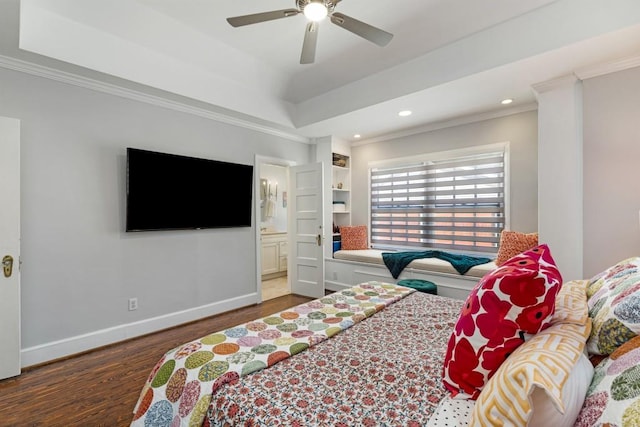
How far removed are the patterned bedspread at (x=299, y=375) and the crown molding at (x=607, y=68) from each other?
8.74ft

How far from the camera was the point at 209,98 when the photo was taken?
337 cm

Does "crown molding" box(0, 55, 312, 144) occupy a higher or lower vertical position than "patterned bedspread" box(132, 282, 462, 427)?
higher

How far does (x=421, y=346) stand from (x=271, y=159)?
11.8ft

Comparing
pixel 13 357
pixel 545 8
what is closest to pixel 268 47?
pixel 545 8

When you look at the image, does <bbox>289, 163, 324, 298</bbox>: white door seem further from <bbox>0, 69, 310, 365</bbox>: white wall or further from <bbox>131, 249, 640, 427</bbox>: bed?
<bbox>131, 249, 640, 427</bbox>: bed

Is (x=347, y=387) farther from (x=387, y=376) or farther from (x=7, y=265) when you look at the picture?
(x=7, y=265)

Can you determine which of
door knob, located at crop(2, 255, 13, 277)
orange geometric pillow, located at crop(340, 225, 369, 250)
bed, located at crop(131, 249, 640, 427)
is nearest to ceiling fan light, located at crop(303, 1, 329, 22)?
bed, located at crop(131, 249, 640, 427)

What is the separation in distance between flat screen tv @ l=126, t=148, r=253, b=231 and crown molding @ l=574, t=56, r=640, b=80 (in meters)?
3.68

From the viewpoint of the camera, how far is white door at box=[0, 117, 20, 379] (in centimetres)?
229

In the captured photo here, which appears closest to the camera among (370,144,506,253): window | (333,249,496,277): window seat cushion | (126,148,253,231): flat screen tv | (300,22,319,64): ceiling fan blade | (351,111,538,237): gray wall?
(300,22,319,64): ceiling fan blade

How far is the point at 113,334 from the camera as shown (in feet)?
9.66

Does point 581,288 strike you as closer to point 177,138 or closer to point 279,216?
point 177,138

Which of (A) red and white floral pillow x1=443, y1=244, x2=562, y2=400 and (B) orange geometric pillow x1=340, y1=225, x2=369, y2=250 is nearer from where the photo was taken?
(A) red and white floral pillow x1=443, y1=244, x2=562, y2=400

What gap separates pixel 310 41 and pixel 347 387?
217 cm
